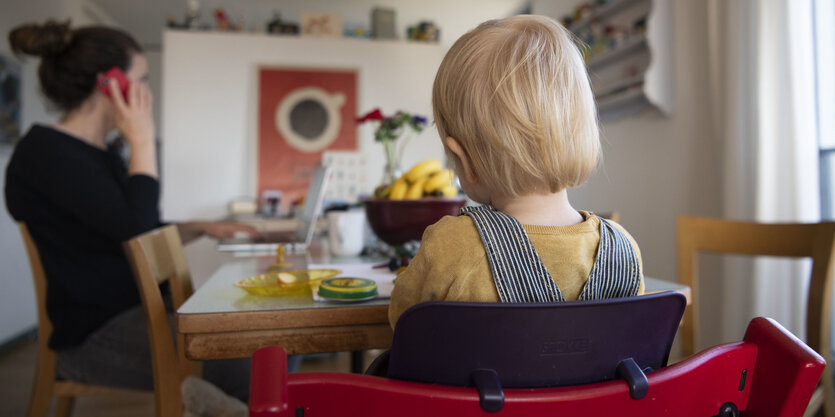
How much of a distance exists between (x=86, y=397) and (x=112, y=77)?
1.59 metres

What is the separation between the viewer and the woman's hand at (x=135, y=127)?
4.92ft

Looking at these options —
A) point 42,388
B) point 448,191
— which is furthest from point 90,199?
point 448,191

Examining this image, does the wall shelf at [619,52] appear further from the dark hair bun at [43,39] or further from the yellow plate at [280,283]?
the dark hair bun at [43,39]

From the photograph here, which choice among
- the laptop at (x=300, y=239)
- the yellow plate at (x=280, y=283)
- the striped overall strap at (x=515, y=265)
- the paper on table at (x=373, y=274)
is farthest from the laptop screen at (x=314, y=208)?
the striped overall strap at (x=515, y=265)

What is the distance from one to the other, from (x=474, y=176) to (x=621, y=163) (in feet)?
8.40

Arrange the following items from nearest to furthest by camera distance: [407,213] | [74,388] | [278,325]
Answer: [278,325] → [407,213] → [74,388]

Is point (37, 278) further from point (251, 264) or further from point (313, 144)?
point (313, 144)

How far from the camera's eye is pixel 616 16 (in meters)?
2.86

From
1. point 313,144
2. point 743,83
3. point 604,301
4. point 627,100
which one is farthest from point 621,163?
point 604,301

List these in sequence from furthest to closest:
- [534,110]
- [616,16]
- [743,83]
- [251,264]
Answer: [616,16], [743,83], [251,264], [534,110]

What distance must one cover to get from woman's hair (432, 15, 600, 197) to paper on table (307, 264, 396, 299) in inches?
11.2

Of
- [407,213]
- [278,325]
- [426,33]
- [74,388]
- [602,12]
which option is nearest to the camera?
[278,325]

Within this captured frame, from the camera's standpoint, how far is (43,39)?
140 centimetres

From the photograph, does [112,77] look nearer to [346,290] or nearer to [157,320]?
[157,320]
